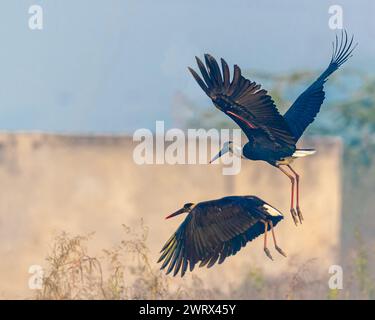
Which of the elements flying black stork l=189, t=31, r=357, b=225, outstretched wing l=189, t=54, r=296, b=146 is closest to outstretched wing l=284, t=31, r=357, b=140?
flying black stork l=189, t=31, r=357, b=225

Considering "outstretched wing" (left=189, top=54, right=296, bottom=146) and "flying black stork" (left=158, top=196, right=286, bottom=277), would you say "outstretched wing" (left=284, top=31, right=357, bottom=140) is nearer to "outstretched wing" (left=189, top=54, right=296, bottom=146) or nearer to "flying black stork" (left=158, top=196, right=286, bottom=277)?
"outstretched wing" (left=189, top=54, right=296, bottom=146)

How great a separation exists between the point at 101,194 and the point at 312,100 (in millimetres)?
6072

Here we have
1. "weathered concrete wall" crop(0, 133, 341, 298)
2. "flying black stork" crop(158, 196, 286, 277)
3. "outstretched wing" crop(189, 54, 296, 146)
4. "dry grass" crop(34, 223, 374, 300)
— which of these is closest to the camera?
"outstretched wing" crop(189, 54, 296, 146)

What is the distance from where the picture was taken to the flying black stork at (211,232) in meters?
8.73

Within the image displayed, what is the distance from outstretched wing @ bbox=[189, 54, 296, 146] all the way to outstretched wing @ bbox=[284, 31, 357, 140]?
1.76 feet

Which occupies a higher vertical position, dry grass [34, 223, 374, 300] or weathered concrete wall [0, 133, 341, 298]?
weathered concrete wall [0, 133, 341, 298]

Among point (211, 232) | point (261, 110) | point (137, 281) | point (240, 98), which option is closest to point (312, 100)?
point (261, 110)

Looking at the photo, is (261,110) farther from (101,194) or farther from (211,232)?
(101,194)

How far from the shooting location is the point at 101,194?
48.9 ft

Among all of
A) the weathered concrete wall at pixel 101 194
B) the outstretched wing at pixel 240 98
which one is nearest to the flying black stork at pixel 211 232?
the outstretched wing at pixel 240 98

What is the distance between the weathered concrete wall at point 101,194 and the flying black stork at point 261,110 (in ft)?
17.8

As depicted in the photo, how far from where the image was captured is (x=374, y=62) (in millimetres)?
23703

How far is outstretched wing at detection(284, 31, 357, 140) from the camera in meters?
9.08
